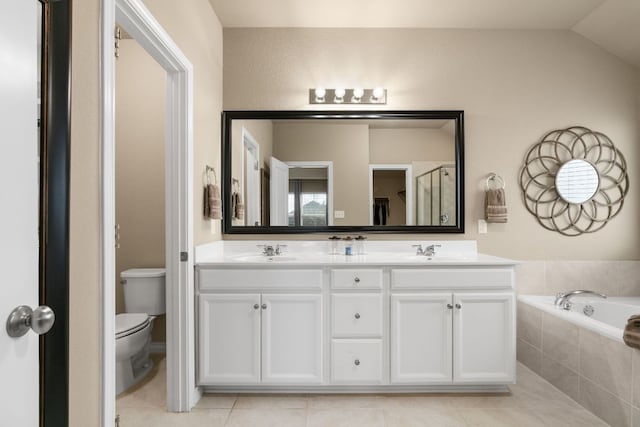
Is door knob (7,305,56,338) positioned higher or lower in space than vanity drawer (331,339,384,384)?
higher

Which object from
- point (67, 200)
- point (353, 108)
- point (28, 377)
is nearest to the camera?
point (28, 377)

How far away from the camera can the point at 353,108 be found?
9.62 ft

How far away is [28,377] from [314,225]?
2.11 metres

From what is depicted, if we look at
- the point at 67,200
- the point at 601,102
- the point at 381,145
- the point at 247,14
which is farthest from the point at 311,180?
the point at 601,102

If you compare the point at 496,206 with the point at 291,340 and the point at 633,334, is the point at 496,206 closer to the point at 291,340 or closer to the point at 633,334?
the point at 633,334

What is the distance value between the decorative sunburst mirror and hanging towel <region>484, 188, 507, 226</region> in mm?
240

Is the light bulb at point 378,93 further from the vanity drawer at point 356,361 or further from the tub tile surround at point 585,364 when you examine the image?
the tub tile surround at point 585,364

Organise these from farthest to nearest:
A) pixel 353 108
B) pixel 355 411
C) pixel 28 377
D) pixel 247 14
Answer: pixel 353 108
pixel 247 14
pixel 355 411
pixel 28 377

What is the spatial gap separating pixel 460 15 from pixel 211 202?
2263 mm

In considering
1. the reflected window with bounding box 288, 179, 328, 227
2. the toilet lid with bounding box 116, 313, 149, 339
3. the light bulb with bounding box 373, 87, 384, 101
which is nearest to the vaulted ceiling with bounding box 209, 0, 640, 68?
the light bulb with bounding box 373, 87, 384, 101

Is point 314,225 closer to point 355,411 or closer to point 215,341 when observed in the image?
point 215,341

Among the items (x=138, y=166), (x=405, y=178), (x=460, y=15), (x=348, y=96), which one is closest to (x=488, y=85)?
(x=460, y=15)

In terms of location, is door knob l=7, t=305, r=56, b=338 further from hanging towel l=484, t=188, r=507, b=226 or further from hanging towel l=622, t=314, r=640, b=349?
hanging towel l=484, t=188, r=507, b=226

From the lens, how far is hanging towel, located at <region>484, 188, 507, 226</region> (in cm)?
282
